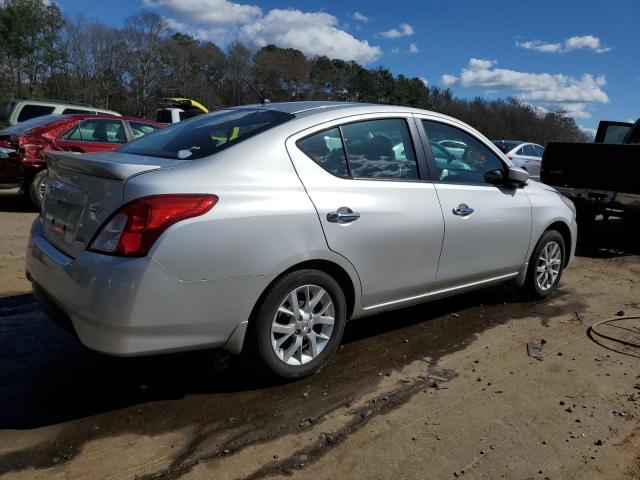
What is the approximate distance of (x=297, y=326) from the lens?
324cm

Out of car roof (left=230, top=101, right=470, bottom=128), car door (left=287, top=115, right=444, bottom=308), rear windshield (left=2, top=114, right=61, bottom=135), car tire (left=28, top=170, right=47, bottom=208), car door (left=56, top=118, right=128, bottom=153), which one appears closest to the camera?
car door (left=287, top=115, right=444, bottom=308)

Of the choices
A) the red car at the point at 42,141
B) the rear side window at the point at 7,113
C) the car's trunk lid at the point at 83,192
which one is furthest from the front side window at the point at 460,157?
the rear side window at the point at 7,113

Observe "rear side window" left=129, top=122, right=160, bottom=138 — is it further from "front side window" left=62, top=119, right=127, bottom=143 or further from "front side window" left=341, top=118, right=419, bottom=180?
"front side window" left=341, top=118, right=419, bottom=180

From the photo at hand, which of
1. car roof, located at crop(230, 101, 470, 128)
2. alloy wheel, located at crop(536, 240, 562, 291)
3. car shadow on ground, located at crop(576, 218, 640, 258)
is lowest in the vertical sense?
car shadow on ground, located at crop(576, 218, 640, 258)

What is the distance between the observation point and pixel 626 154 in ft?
24.8

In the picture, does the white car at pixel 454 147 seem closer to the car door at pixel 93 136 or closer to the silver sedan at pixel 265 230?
the silver sedan at pixel 265 230

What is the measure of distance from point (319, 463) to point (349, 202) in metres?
1.52

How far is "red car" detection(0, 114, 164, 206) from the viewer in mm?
8477

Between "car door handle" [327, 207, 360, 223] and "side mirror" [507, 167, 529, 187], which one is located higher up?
"side mirror" [507, 167, 529, 187]

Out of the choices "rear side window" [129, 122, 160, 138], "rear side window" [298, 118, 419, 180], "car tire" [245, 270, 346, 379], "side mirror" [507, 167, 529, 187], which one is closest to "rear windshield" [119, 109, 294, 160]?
"rear side window" [298, 118, 419, 180]

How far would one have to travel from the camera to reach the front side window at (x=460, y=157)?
4.10 meters

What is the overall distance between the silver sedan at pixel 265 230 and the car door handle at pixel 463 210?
0.05 feet

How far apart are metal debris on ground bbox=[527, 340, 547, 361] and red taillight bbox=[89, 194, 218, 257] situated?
268 centimetres

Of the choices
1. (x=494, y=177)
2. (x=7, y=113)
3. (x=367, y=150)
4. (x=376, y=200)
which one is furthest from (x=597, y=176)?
(x=7, y=113)
